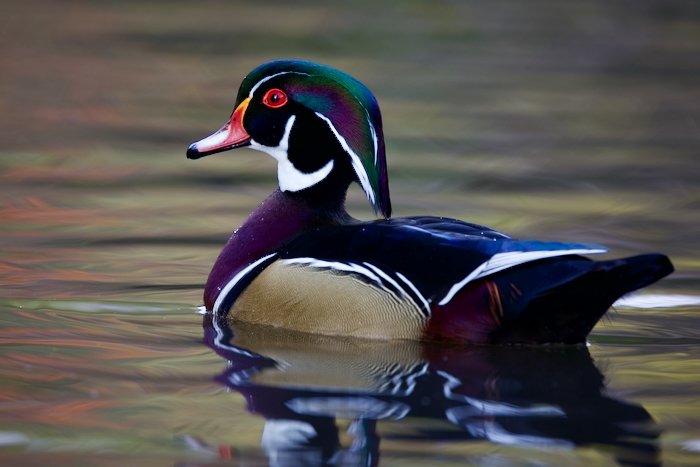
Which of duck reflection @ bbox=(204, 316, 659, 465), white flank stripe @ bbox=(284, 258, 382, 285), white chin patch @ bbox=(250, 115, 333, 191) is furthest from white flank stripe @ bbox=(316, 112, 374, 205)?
duck reflection @ bbox=(204, 316, 659, 465)

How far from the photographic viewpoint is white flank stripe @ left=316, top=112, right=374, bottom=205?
636cm

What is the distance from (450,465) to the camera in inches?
179

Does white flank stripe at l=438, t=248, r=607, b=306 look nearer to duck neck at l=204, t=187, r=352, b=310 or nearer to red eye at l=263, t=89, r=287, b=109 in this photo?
duck neck at l=204, t=187, r=352, b=310

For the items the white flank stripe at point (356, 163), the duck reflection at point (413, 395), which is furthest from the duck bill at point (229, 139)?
the duck reflection at point (413, 395)

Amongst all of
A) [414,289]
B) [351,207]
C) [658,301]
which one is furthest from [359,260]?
[351,207]

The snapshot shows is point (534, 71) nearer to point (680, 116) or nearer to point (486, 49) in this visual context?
point (486, 49)

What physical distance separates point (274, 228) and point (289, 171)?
0.88 feet

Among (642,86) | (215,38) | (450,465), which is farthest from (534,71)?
(450,465)

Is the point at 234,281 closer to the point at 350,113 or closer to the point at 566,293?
the point at 350,113

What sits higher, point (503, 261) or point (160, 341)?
point (503, 261)

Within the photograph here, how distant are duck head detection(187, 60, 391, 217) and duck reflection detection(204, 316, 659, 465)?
0.74 metres

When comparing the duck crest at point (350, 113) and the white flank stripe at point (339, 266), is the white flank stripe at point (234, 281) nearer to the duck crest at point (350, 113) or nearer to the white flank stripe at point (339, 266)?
the white flank stripe at point (339, 266)

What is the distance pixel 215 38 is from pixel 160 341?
939 cm

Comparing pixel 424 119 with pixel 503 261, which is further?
pixel 424 119
